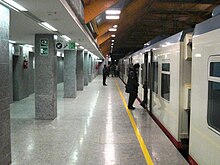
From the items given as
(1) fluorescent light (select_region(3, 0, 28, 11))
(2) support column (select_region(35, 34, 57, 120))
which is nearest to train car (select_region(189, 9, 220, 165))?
(1) fluorescent light (select_region(3, 0, 28, 11))

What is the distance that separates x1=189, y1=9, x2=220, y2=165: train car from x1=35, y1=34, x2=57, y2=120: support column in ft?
17.2

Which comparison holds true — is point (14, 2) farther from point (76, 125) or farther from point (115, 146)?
point (76, 125)

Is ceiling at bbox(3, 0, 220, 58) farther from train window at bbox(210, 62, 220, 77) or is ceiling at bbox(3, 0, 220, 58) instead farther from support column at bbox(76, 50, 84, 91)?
train window at bbox(210, 62, 220, 77)

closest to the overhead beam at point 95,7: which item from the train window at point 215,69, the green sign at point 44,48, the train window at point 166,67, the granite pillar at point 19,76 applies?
the green sign at point 44,48

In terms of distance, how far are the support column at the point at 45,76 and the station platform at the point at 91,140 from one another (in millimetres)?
419

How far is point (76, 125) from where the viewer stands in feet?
25.9

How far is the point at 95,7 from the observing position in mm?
8781

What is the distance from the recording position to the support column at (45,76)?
8.45 metres

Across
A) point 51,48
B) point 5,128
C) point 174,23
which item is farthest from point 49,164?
point 174,23

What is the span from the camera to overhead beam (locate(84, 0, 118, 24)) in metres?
8.66

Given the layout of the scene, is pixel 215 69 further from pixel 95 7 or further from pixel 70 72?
pixel 70 72

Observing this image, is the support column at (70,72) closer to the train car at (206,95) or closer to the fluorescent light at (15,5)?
the fluorescent light at (15,5)

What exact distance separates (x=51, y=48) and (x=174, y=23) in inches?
317

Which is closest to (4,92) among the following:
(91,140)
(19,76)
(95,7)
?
(91,140)
